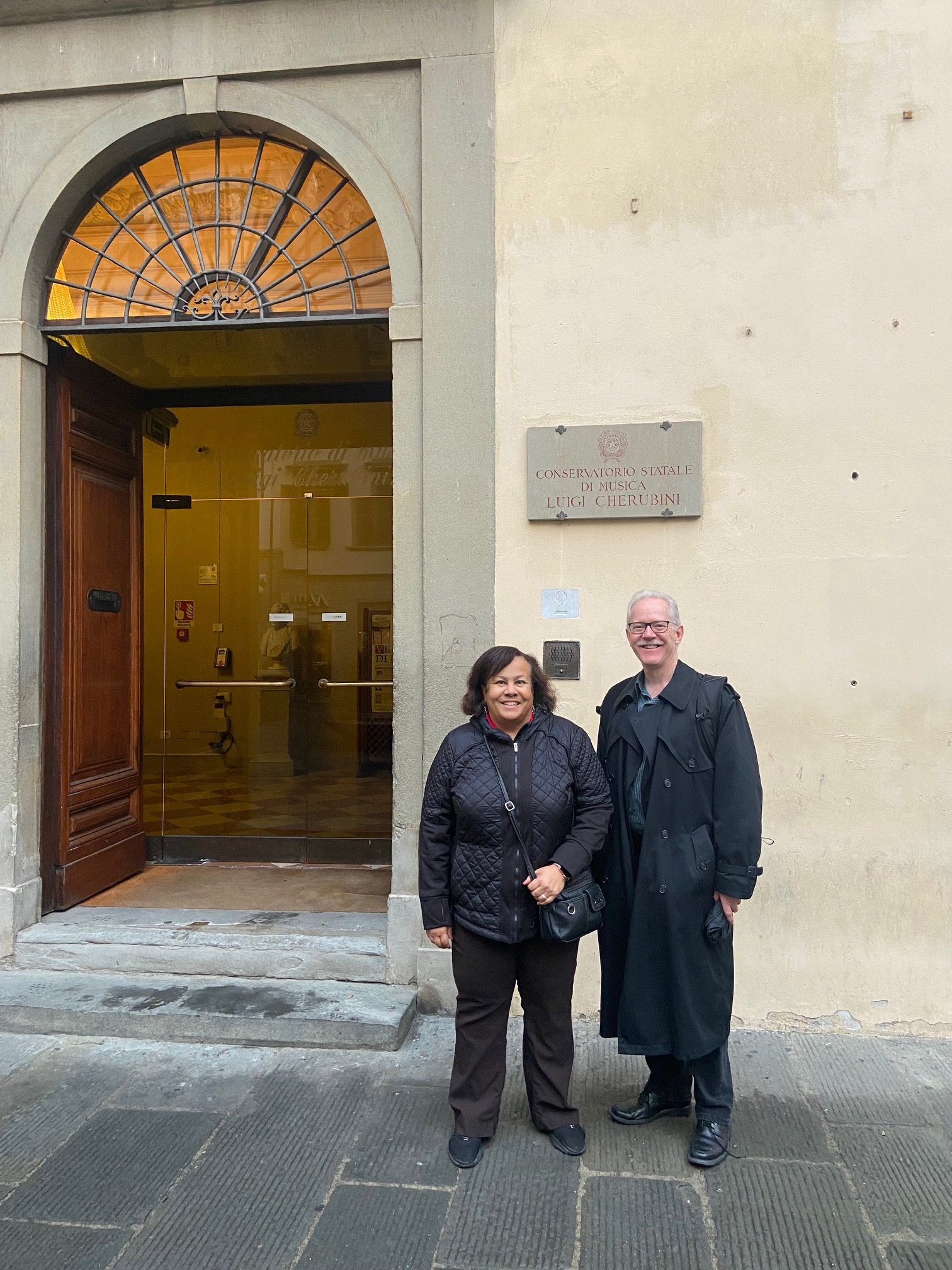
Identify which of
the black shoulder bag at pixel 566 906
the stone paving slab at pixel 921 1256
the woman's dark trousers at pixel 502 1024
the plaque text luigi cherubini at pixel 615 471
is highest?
the plaque text luigi cherubini at pixel 615 471

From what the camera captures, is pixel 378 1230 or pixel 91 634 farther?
pixel 91 634

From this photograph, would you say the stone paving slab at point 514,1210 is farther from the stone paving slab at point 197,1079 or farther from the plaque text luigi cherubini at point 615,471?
the plaque text luigi cherubini at point 615,471

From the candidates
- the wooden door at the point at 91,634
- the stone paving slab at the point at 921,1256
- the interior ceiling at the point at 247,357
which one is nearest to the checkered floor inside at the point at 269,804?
the wooden door at the point at 91,634

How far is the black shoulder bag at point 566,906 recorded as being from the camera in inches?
120

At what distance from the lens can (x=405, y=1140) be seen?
329cm

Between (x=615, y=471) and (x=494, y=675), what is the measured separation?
165cm

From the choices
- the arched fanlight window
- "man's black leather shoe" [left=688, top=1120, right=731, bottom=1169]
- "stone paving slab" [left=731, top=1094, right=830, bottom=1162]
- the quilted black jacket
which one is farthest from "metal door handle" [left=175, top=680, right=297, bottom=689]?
"man's black leather shoe" [left=688, top=1120, right=731, bottom=1169]

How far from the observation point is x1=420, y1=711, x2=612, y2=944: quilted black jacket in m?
3.08

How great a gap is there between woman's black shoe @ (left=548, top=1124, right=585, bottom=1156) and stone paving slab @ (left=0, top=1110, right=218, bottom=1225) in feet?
4.10

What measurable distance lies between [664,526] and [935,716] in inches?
59.2

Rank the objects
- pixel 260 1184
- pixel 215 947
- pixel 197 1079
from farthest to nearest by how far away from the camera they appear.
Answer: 1. pixel 215 947
2. pixel 197 1079
3. pixel 260 1184

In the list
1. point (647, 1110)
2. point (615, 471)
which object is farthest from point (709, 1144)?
point (615, 471)

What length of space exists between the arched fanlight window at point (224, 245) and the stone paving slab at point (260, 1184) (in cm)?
369

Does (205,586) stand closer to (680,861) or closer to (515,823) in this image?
(515,823)
